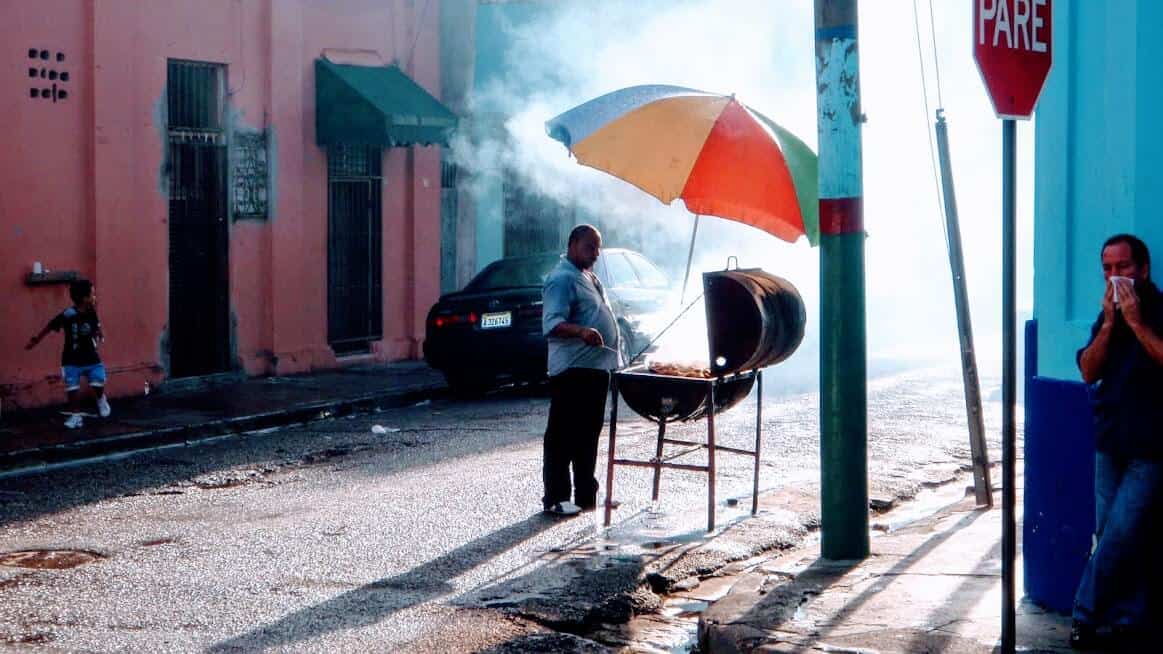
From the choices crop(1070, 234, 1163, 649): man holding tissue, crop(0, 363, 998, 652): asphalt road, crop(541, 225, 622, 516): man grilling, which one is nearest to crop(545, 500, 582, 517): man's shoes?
crop(541, 225, 622, 516): man grilling

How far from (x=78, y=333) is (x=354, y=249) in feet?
19.9

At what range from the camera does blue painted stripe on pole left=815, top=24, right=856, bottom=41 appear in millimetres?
7633

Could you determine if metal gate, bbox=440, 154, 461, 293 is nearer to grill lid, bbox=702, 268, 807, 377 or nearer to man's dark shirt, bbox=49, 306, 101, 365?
man's dark shirt, bbox=49, 306, 101, 365

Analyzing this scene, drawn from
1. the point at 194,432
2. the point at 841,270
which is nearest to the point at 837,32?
the point at 841,270

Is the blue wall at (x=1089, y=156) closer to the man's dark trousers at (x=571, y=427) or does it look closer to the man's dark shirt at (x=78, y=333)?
the man's dark trousers at (x=571, y=427)

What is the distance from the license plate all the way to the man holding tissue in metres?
9.98

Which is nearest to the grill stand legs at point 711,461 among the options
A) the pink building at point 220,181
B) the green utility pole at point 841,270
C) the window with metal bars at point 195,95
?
the green utility pole at point 841,270

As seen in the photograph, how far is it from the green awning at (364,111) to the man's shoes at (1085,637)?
1322 centimetres

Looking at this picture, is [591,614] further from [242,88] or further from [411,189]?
[411,189]

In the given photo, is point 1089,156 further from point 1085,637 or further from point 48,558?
point 48,558

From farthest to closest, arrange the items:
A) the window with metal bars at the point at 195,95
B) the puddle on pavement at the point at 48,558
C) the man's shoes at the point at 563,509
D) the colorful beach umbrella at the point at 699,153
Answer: the window with metal bars at the point at 195,95
the man's shoes at the point at 563,509
the colorful beach umbrella at the point at 699,153
the puddle on pavement at the point at 48,558

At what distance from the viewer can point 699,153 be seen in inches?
352

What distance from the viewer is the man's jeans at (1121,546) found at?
582cm

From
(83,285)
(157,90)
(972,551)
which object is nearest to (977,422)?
(972,551)
